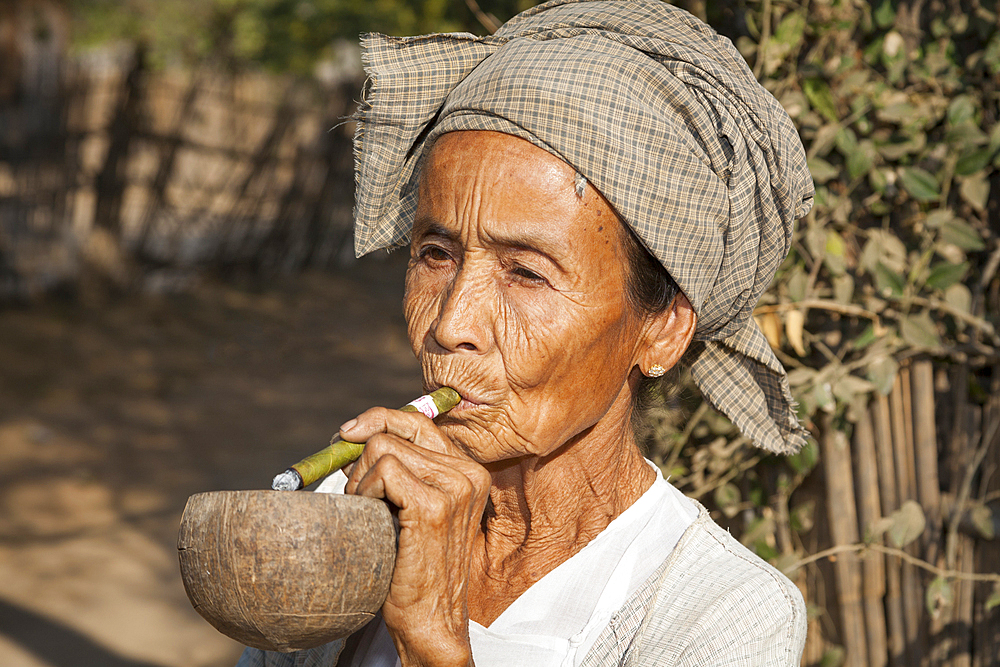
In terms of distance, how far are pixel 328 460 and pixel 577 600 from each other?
2.13ft

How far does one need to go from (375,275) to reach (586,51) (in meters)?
12.1

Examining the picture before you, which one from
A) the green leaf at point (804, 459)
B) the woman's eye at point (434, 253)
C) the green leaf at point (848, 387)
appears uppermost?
the woman's eye at point (434, 253)

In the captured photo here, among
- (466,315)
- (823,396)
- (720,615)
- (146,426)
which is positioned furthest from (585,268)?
(146,426)

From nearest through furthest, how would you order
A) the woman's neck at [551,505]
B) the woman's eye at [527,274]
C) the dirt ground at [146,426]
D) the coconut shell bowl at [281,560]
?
the coconut shell bowl at [281,560] → the woman's eye at [527,274] → the woman's neck at [551,505] → the dirt ground at [146,426]

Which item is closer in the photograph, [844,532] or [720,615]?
[720,615]

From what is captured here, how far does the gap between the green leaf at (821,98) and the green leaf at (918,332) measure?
0.59 m

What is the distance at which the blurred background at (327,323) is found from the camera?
2600mm

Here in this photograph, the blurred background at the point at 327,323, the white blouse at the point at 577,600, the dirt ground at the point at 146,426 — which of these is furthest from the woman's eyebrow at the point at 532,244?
the dirt ground at the point at 146,426

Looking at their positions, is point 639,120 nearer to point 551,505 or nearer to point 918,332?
point 551,505

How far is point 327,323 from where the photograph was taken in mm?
11273

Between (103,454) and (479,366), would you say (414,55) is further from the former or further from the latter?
(103,454)

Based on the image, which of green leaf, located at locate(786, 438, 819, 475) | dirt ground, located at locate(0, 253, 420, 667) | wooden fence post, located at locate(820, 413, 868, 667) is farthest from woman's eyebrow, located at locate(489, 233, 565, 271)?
dirt ground, located at locate(0, 253, 420, 667)

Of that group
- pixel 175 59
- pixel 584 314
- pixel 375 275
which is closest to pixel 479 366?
pixel 584 314

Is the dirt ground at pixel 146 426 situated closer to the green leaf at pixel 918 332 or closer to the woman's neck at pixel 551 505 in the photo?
the woman's neck at pixel 551 505
